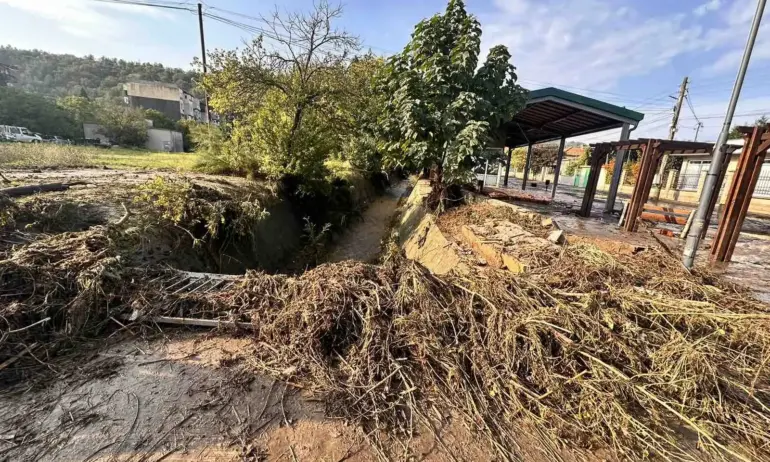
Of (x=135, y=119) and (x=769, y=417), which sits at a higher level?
(x=135, y=119)

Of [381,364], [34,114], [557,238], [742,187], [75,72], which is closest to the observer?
[381,364]

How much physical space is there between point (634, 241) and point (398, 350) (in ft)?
20.9

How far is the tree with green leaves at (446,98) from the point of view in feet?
21.4

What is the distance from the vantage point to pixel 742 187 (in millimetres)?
5504

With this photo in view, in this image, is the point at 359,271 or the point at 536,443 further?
the point at 359,271

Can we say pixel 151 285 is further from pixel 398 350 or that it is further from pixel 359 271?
pixel 398 350

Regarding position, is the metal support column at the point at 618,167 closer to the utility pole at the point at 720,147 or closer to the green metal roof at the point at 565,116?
the green metal roof at the point at 565,116

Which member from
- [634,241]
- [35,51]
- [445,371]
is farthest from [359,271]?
[35,51]

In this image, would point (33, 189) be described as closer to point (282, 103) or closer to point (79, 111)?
point (282, 103)

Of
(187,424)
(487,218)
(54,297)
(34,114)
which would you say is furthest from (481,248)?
(34,114)

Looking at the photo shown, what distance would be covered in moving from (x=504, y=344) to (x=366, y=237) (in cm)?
821

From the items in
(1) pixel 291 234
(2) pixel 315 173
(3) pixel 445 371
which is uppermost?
(2) pixel 315 173

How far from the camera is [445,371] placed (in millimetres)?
2488

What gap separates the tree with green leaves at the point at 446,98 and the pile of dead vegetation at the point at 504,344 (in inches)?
151
